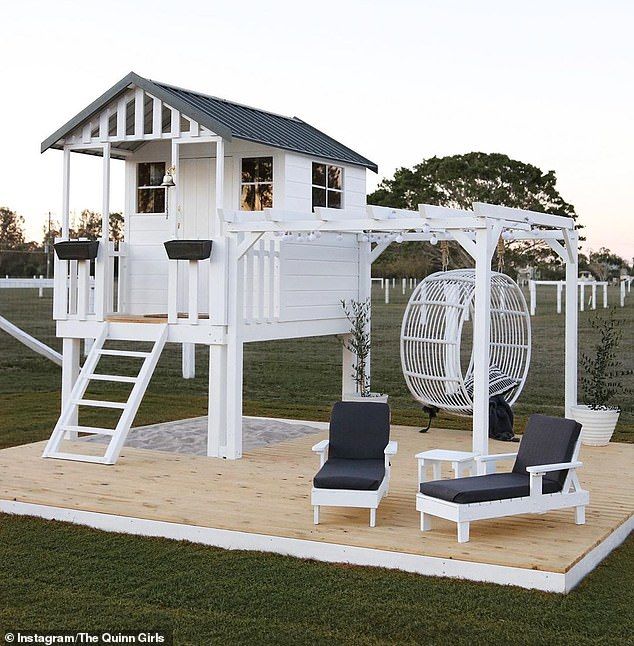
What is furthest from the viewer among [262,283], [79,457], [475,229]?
[262,283]

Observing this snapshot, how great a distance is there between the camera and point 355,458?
8.52 meters

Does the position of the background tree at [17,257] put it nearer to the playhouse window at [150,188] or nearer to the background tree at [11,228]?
the background tree at [11,228]

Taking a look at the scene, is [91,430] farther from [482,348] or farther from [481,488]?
[481,488]

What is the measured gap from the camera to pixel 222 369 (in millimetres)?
10578

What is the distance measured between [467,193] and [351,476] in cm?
3230

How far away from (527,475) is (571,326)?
4.79m

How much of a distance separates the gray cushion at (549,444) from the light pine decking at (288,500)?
0.41 m

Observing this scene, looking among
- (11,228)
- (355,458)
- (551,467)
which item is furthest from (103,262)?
(11,228)

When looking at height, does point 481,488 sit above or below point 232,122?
below

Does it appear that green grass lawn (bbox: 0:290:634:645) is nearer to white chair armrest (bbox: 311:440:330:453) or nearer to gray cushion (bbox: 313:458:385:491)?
gray cushion (bbox: 313:458:385:491)

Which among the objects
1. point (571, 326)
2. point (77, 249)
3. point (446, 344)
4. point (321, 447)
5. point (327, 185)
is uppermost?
point (327, 185)

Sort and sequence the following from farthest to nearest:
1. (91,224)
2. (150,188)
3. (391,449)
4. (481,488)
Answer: (91,224), (150,188), (391,449), (481,488)

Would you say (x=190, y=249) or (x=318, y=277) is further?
(x=318, y=277)

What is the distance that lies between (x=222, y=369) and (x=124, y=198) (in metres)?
3.05
